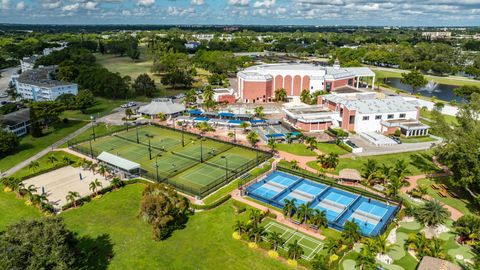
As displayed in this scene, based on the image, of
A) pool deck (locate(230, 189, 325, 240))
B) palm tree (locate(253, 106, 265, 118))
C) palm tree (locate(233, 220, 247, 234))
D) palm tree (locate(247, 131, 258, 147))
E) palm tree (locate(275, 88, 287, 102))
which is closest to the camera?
palm tree (locate(233, 220, 247, 234))

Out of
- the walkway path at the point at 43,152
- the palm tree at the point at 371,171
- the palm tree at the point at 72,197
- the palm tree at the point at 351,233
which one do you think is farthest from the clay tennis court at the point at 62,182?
the palm tree at the point at 371,171

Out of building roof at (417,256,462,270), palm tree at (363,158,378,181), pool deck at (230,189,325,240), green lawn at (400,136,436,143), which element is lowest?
pool deck at (230,189,325,240)

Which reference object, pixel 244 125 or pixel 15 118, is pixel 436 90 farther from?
pixel 15 118

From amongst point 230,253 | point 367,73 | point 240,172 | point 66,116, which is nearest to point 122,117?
point 66,116

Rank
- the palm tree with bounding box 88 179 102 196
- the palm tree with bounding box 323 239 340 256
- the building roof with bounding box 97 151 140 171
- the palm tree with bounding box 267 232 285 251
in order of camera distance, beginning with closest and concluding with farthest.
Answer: the palm tree with bounding box 323 239 340 256, the palm tree with bounding box 267 232 285 251, the palm tree with bounding box 88 179 102 196, the building roof with bounding box 97 151 140 171

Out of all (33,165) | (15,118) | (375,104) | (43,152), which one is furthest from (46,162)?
(375,104)

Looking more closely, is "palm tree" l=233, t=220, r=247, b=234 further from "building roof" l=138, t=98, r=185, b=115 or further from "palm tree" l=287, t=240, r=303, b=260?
"building roof" l=138, t=98, r=185, b=115

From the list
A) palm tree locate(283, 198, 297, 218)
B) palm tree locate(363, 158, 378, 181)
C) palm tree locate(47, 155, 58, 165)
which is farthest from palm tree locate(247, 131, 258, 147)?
palm tree locate(47, 155, 58, 165)
